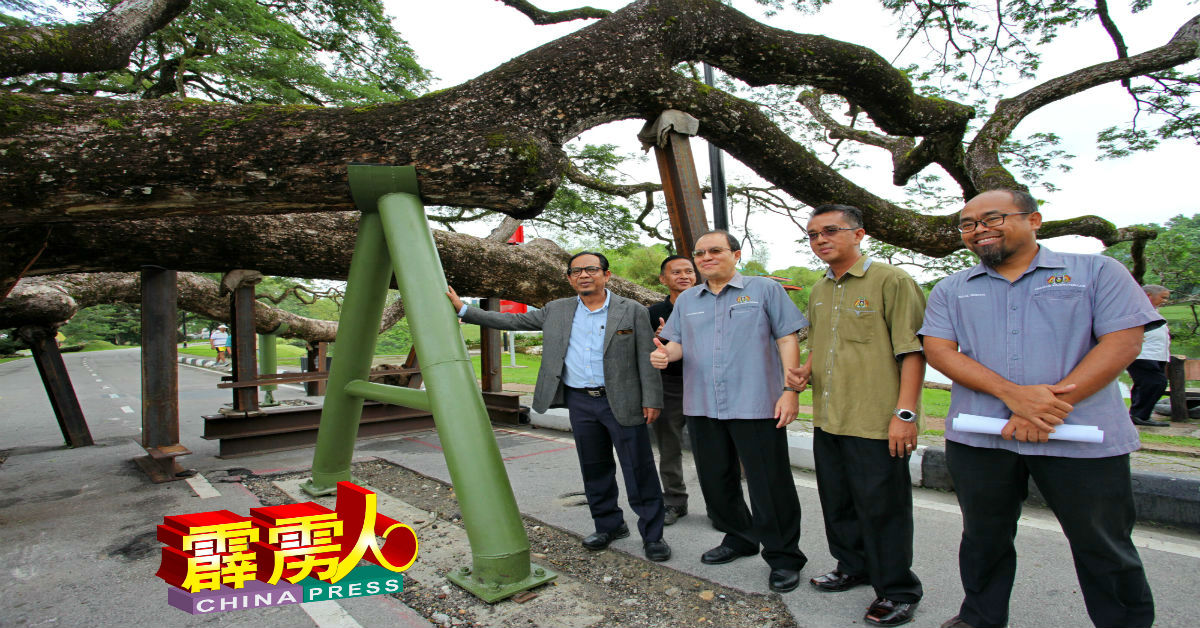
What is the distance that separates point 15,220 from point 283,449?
3.97 m

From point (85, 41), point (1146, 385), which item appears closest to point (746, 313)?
point (85, 41)

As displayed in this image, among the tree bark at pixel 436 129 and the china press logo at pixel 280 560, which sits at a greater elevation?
the tree bark at pixel 436 129

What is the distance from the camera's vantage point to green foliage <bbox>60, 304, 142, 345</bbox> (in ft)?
150

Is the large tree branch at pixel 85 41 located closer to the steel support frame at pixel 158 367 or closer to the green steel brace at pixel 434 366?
the steel support frame at pixel 158 367

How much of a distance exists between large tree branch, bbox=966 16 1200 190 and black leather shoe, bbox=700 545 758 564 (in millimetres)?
4600

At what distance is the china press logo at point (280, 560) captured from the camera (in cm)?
279

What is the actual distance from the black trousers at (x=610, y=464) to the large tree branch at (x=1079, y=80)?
456 cm

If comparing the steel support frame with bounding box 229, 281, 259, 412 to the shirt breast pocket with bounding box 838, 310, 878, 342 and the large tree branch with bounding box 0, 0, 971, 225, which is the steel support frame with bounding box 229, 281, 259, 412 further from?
the shirt breast pocket with bounding box 838, 310, 878, 342

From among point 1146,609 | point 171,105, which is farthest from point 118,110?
point 1146,609

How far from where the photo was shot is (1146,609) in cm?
192

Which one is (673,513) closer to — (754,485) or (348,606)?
(754,485)

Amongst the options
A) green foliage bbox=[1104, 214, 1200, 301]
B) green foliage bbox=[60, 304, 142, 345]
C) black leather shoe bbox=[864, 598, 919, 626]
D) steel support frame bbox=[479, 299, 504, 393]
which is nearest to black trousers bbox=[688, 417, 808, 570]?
black leather shoe bbox=[864, 598, 919, 626]

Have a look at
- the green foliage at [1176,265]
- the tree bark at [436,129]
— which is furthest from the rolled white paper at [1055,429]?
the green foliage at [1176,265]

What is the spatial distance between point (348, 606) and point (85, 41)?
4.72 m
